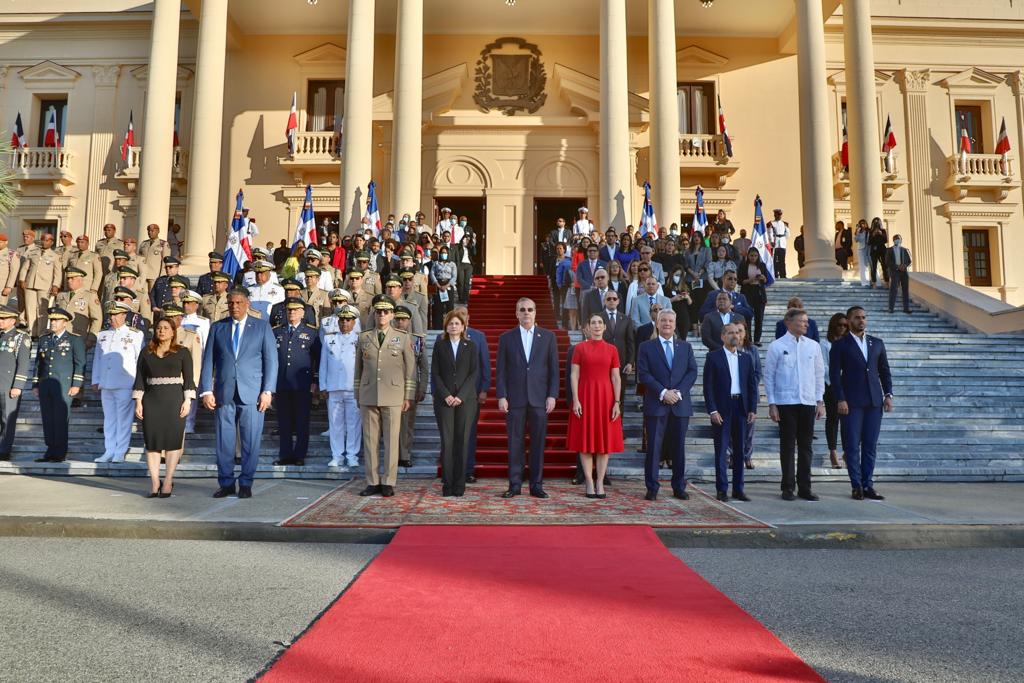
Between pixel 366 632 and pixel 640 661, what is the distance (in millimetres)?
1261

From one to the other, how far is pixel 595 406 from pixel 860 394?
2.75 meters

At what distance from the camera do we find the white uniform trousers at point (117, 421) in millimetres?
8320

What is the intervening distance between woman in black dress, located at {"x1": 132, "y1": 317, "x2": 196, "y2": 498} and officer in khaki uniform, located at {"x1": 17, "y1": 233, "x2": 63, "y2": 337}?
6.74 meters

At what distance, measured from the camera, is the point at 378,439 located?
7.04m

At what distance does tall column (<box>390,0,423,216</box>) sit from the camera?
702 inches

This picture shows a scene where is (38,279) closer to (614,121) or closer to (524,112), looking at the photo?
(614,121)

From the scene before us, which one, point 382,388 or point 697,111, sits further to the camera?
point 697,111

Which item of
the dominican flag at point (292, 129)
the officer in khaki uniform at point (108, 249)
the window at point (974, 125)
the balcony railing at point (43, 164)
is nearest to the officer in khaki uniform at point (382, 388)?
the officer in khaki uniform at point (108, 249)

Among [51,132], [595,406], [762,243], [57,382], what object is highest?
[51,132]

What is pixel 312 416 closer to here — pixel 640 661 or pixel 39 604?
pixel 39 604

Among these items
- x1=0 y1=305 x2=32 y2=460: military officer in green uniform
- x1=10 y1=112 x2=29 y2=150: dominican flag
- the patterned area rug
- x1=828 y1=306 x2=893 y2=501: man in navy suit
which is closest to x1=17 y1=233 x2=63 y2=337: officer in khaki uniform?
x1=0 y1=305 x2=32 y2=460: military officer in green uniform

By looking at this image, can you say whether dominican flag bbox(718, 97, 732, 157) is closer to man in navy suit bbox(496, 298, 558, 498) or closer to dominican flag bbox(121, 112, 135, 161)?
man in navy suit bbox(496, 298, 558, 498)

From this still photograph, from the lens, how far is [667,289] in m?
12.3

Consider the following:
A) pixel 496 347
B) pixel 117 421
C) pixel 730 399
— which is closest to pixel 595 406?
pixel 730 399
